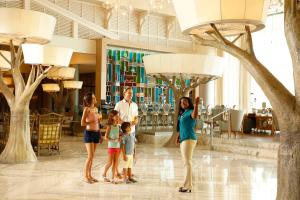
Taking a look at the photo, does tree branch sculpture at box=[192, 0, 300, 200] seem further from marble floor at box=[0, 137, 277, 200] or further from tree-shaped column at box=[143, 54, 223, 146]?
tree-shaped column at box=[143, 54, 223, 146]

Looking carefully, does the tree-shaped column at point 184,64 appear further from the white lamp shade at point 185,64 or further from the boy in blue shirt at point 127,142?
the boy in blue shirt at point 127,142

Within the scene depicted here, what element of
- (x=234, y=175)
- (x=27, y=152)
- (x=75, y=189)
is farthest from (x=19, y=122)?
(x=234, y=175)

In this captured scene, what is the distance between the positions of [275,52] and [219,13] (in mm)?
14031

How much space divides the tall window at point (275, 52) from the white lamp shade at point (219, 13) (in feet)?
42.4

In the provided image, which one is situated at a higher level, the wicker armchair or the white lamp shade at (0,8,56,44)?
the white lamp shade at (0,8,56,44)

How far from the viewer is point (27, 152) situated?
7199 mm

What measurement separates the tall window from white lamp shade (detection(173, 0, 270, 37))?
42.4ft

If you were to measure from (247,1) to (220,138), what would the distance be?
867 centimetres

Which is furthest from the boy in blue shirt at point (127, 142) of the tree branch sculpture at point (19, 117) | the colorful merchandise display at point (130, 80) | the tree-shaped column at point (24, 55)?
the colorful merchandise display at point (130, 80)

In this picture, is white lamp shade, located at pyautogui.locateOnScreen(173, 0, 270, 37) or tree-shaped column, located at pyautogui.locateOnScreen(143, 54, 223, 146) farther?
tree-shaped column, located at pyautogui.locateOnScreen(143, 54, 223, 146)

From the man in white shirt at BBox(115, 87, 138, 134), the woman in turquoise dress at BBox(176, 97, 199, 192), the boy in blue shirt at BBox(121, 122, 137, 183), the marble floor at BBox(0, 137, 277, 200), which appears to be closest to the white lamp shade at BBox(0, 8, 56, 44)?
the man in white shirt at BBox(115, 87, 138, 134)

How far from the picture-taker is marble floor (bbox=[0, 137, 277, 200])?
4.77 meters

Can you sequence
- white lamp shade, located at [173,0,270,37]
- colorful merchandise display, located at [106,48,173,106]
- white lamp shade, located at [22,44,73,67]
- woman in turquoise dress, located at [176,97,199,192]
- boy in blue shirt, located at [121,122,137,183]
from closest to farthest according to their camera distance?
1. white lamp shade, located at [173,0,270,37]
2. woman in turquoise dress, located at [176,97,199,192]
3. boy in blue shirt, located at [121,122,137,183]
4. white lamp shade, located at [22,44,73,67]
5. colorful merchandise display, located at [106,48,173,106]

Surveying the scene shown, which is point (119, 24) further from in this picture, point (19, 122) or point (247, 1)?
point (247, 1)
